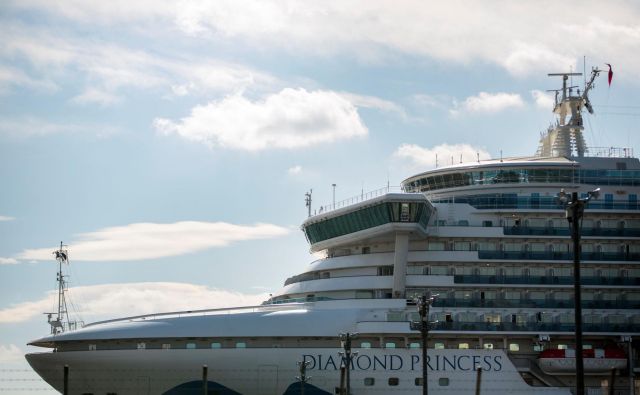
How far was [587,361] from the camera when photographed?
6431cm

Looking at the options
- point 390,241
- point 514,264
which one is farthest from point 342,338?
point 514,264

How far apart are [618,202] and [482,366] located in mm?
15418

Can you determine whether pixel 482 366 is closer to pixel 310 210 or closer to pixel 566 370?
pixel 566 370

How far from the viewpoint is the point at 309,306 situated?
6412cm

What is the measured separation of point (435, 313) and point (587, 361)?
9.87m

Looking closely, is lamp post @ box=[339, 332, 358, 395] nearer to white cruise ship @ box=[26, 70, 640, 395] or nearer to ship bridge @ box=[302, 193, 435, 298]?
white cruise ship @ box=[26, 70, 640, 395]

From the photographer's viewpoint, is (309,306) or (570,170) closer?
(309,306)

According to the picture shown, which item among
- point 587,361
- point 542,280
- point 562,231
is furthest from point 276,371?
point 562,231

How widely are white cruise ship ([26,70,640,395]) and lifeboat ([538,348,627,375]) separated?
87 mm

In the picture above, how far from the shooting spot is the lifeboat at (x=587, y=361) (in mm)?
63406

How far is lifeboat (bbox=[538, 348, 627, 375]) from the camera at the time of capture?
63406 millimetres

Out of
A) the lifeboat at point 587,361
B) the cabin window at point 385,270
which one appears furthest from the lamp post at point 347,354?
the lifeboat at point 587,361

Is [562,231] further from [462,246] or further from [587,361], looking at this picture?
[587,361]

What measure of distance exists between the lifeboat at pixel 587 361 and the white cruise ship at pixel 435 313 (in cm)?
9
